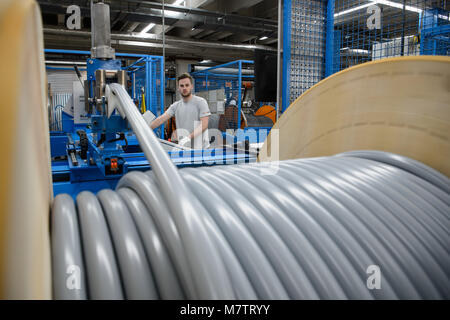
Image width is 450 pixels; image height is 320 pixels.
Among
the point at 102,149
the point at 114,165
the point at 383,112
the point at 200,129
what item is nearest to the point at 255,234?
the point at 383,112

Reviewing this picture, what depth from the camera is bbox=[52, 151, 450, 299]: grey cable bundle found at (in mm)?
565

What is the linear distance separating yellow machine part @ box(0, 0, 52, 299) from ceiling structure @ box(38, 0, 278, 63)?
21.4 ft

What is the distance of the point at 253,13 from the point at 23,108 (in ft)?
31.8

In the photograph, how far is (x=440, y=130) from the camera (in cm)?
100

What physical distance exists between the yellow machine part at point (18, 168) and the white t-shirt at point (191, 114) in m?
3.70

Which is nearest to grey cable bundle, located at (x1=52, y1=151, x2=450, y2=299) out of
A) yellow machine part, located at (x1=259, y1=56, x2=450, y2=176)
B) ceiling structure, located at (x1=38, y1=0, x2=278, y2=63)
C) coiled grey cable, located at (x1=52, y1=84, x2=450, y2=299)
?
coiled grey cable, located at (x1=52, y1=84, x2=450, y2=299)

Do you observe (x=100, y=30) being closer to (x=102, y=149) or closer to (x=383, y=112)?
(x=102, y=149)

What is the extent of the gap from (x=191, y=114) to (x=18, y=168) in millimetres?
3911

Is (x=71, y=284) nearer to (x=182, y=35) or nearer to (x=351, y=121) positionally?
(x=351, y=121)

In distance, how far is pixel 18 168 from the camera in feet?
1.44

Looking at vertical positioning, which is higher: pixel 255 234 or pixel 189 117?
pixel 189 117

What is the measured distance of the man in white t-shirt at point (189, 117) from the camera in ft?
13.5

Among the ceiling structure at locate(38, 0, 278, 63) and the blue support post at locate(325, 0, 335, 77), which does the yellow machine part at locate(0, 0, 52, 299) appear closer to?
the blue support post at locate(325, 0, 335, 77)

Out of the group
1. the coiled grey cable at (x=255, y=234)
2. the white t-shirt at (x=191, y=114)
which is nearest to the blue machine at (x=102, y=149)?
the white t-shirt at (x=191, y=114)
